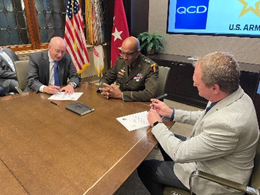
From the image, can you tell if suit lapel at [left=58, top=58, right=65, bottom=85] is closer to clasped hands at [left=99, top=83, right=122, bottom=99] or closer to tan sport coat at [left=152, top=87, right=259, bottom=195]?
clasped hands at [left=99, top=83, right=122, bottom=99]

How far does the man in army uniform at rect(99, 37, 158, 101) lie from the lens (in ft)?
5.60

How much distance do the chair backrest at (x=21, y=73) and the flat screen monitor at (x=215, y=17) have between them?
2.67 metres

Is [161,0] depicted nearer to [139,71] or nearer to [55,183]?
[139,71]

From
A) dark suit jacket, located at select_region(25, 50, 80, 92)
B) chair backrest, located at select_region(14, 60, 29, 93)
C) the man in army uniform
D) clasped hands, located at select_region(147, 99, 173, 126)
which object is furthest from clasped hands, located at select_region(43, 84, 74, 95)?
clasped hands, located at select_region(147, 99, 173, 126)

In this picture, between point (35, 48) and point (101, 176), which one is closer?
point (101, 176)

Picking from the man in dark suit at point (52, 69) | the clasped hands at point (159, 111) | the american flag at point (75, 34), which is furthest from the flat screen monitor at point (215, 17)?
the clasped hands at point (159, 111)

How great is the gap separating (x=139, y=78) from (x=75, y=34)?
202cm

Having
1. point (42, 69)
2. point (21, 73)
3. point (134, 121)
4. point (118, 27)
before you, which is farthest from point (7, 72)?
point (134, 121)

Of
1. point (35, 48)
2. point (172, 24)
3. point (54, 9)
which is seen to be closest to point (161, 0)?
point (172, 24)

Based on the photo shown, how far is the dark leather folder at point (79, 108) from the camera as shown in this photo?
1.43 m

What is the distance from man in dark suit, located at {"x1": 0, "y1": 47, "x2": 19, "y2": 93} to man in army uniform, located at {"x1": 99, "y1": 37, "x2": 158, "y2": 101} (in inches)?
69.5

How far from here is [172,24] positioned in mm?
3561

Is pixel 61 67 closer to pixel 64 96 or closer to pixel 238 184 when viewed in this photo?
pixel 64 96

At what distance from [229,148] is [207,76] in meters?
0.36
